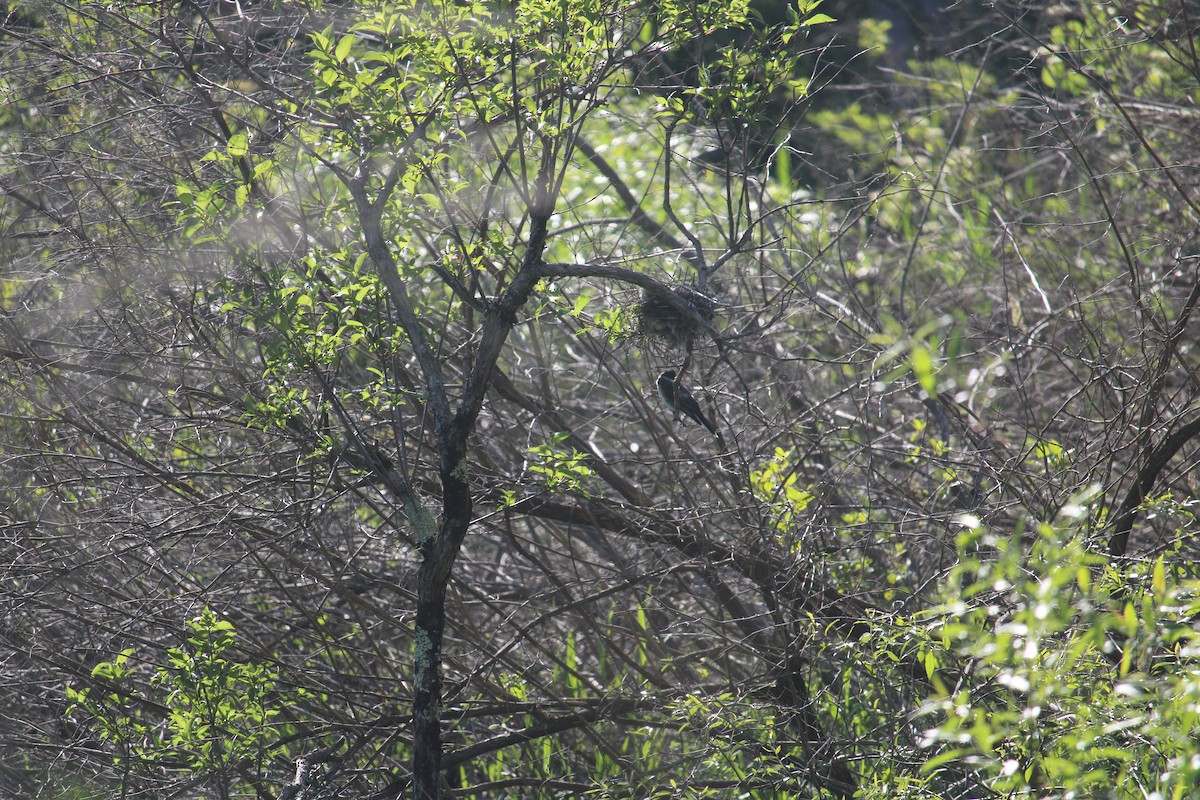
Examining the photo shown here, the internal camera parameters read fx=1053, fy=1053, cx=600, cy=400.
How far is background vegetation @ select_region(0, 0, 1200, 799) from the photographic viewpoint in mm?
3303

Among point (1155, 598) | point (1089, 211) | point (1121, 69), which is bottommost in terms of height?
point (1155, 598)

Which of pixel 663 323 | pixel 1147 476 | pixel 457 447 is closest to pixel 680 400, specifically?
pixel 663 323

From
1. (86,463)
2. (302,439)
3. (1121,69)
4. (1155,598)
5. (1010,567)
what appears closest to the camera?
(1010,567)

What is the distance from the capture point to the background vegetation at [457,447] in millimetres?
3303

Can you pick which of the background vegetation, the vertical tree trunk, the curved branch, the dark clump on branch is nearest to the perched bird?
the background vegetation

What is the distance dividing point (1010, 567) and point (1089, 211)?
6004 millimetres

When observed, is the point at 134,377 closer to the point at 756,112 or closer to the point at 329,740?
the point at 329,740

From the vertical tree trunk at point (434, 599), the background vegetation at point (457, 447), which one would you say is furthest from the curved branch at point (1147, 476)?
the vertical tree trunk at point (434, 599)

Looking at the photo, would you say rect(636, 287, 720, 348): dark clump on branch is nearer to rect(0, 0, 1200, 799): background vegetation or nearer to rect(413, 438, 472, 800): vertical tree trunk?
rect(0, 0, 1200, 799): background vegetation

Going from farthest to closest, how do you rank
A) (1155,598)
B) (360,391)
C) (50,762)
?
(50,762)
(360,391)
(1155,598)

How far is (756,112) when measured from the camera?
3537 mm

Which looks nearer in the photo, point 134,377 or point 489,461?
point 134,377

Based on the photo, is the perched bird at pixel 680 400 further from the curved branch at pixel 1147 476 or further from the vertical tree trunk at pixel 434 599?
the curved branch at pixel 1147 476

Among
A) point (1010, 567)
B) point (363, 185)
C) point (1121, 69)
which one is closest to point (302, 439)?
point (363, 185)
